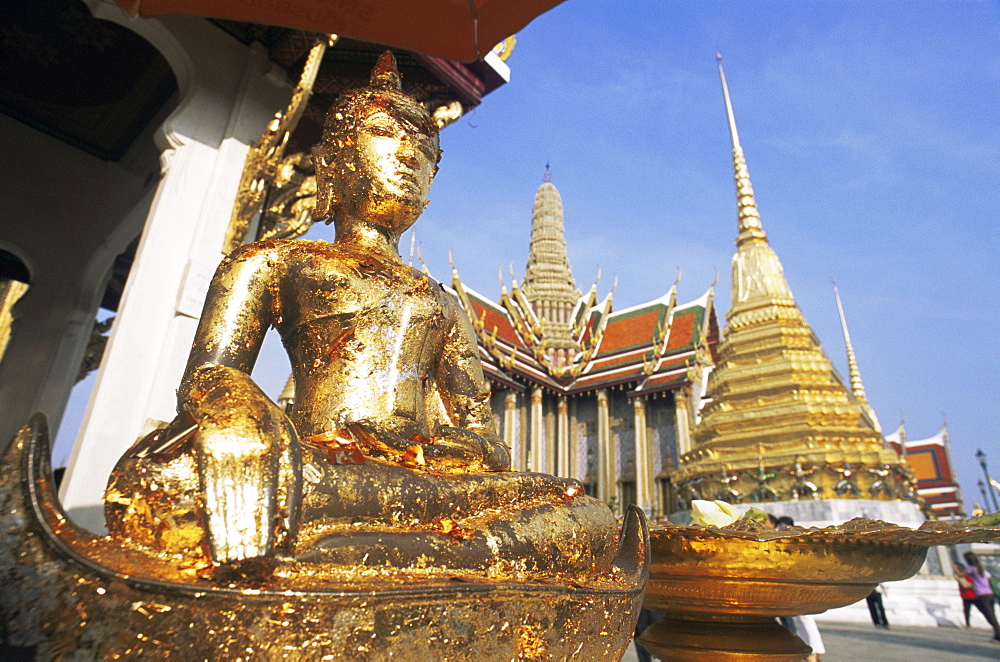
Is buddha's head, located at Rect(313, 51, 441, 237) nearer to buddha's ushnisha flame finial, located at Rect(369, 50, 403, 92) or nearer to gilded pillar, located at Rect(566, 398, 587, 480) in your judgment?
buddha's ushnisha flame finial, located at Rect(369, 50, 403, 92)

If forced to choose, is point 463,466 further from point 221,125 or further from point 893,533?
point 221,125

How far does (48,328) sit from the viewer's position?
354 centimetres

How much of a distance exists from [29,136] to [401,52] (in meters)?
2.51

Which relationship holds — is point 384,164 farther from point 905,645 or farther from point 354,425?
point 905,645

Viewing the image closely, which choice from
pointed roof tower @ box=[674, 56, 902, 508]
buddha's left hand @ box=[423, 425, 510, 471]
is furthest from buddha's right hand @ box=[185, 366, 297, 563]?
pointed roof tower @ box=[674, 56, 902, 508]

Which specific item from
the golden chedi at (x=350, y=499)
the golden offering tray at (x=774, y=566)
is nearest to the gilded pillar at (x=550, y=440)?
the golden offering tray at (x=774, y=566)

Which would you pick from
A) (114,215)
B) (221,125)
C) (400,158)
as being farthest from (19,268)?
(400,158)

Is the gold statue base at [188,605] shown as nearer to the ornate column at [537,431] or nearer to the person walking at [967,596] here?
the person walking at [967,596]

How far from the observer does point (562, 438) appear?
1207cm

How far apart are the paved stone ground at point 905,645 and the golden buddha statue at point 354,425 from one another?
263 centimetres

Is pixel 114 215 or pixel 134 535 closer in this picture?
pixel 134 535

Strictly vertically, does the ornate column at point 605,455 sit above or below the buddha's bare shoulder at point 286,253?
above

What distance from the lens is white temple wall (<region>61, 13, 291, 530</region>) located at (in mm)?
1905

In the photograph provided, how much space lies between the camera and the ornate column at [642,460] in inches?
428
